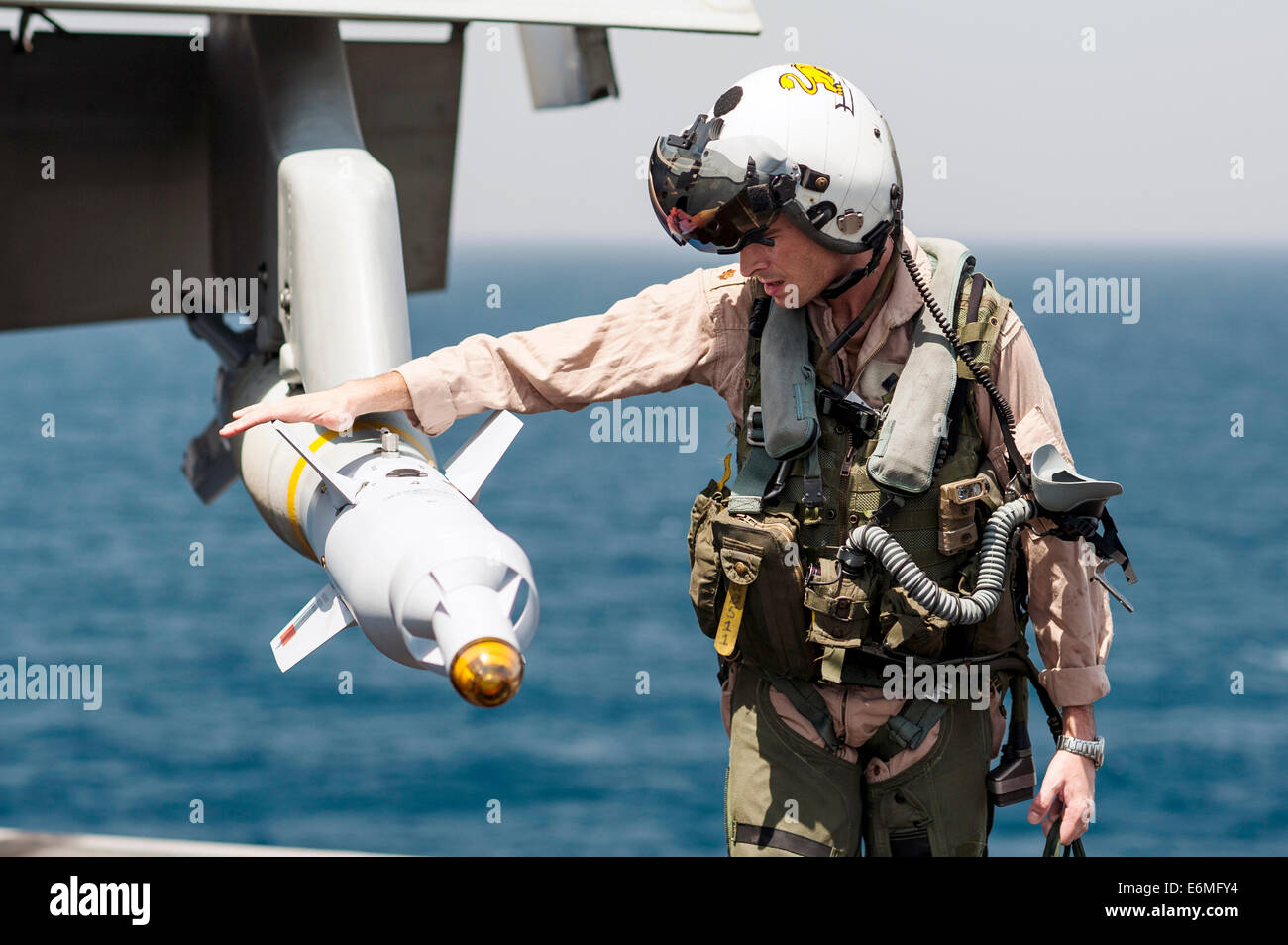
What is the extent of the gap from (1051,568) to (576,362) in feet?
5.37

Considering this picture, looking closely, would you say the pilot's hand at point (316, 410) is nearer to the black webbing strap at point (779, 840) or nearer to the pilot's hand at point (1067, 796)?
the black webbing strap at point (779, 840)

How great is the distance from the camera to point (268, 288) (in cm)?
754

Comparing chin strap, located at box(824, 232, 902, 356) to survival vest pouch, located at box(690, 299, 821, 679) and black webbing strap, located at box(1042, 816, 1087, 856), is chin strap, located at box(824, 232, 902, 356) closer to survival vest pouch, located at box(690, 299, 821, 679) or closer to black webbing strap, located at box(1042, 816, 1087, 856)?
survival vest pouch, located at box(690, 299, 821, 679)

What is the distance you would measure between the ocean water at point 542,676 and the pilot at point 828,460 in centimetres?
3058

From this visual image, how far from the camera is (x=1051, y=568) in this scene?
17.5 feet

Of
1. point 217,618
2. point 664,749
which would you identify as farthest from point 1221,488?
point 217,618

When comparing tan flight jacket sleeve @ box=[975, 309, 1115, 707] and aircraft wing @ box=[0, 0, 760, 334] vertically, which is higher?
aircraft wing @ box=[0, 0, 760, 334]

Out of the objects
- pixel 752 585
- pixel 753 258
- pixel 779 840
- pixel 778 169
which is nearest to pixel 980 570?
pixel 752 585

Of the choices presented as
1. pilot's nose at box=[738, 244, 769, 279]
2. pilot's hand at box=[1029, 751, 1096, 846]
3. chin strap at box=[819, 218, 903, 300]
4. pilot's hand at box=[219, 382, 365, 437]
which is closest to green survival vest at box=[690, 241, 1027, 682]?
chin strap at box=[819, 218, 903, 300]

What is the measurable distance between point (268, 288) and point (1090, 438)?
10306 centimetres

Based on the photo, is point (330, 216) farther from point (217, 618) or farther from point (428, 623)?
point (217, 618)

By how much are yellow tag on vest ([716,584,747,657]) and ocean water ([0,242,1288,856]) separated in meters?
30.6

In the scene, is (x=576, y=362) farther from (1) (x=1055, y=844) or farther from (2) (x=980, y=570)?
(1) (x=1055, y=844)

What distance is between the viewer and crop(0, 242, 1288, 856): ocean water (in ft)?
195
